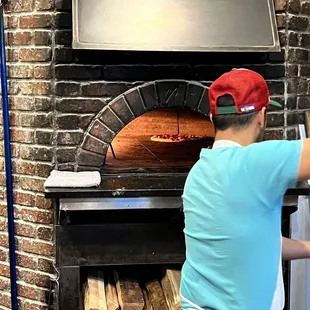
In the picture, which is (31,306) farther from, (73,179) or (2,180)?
(73,179)

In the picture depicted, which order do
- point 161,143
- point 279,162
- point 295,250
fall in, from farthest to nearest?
point 161,143
point 295,250
point 279,162

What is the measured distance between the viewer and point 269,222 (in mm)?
1425

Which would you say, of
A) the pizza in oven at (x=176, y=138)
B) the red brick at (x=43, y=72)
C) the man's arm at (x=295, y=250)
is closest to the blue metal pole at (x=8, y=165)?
the red brick at (x=43, y=72)

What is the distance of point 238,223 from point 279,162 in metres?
0.20

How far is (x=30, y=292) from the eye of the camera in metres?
2.63

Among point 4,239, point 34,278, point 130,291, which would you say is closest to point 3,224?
point 4,239

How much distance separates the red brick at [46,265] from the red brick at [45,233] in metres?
0.10

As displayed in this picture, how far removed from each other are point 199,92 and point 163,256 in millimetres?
755

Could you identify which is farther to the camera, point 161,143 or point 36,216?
point 161,143

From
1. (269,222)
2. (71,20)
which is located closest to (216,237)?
(269,222)

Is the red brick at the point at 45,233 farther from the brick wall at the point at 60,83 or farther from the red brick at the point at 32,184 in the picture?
the red brick at the point at 32,184

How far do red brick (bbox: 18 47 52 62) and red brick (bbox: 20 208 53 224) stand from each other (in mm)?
704

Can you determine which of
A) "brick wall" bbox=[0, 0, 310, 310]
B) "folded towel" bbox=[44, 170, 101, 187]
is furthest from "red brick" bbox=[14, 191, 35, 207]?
"folded towel" bbox=[44, 170, 101, 187]

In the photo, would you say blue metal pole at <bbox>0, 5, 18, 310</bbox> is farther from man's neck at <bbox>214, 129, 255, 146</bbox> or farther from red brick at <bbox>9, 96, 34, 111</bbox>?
man's neck at <bbox>214, 129, 255, 146</bbox>
